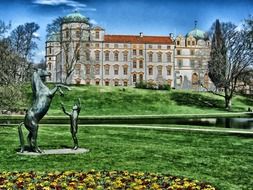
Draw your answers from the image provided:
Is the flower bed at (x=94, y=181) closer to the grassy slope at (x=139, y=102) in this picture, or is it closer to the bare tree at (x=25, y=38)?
the grassy slope at (x=139, y=102)

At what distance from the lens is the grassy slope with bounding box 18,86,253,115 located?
42.3 m

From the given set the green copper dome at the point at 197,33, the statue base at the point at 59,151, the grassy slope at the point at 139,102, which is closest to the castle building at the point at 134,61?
the green copper dome at the point at 197,33

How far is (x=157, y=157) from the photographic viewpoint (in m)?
12.8

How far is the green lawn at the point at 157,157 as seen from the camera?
10.7 m

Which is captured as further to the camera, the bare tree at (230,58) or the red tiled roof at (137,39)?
the red tiled roof at (137,39)

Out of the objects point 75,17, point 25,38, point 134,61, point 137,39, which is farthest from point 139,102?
point 137,39

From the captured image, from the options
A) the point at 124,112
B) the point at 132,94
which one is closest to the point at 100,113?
the point at 124,112

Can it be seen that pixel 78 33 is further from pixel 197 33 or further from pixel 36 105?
pixel 36 105

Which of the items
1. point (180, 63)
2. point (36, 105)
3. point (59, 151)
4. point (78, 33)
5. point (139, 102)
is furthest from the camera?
point (180, 63)

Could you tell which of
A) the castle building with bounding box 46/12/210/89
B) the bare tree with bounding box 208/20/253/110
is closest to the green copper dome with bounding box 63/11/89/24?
the castle building with bounding box 46/12/210/89

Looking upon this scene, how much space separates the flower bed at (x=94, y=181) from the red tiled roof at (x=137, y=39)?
67.9 metres

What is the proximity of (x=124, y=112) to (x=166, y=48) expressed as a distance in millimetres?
41048

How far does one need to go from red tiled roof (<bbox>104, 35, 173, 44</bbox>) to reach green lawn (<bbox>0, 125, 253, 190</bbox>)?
60006mm

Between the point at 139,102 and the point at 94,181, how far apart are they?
1486 inches
